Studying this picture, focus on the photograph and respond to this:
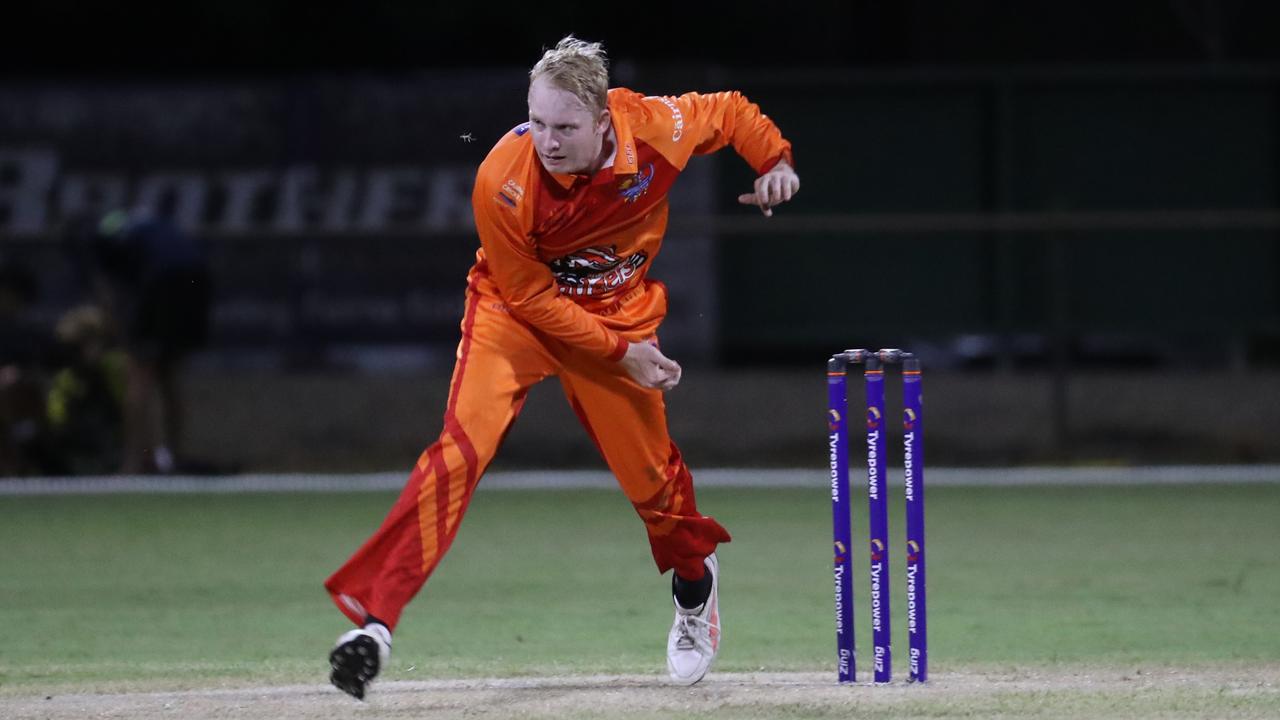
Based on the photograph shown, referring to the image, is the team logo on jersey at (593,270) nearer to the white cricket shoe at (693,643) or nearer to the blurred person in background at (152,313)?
the white cricket shoe at (693,643)

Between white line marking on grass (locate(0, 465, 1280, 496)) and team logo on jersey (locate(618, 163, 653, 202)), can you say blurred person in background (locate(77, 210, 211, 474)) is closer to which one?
white line marking on grass (locate(0, 465, 1280, 496))

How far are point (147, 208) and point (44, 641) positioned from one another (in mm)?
8479

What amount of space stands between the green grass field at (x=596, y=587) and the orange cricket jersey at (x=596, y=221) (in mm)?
1289

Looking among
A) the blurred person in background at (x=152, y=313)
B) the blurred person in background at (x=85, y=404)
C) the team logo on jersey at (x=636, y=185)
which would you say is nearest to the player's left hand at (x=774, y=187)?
the team logo on jersey at (x=636, y=185)

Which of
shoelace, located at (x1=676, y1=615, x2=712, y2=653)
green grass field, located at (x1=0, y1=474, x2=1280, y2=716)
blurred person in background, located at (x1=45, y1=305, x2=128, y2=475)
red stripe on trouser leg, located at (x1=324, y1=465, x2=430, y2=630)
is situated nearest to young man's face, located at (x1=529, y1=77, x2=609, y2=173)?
red stripe on trouser leg, located at (x1=324, y1=465, x2=430, y2=630)

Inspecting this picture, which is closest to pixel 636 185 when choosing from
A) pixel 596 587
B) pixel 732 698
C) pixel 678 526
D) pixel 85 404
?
pixel 678 526

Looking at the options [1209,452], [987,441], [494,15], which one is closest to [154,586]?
[987,441]

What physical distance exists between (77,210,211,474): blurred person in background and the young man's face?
7700 mm

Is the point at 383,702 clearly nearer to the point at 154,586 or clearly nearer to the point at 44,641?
the point at 44,641

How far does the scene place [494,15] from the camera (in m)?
17.1

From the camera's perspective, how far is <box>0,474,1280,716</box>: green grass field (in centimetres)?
671

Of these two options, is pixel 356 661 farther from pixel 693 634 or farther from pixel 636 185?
pixel 636 185

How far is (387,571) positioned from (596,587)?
294 cm

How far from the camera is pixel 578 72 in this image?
5.55 meters
